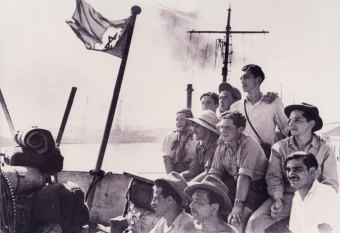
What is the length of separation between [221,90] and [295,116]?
4.23 ft

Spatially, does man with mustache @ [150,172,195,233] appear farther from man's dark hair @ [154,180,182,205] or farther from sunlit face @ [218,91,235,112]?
sunlit face @ [218,91,235,112]

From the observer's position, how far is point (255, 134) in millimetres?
3475

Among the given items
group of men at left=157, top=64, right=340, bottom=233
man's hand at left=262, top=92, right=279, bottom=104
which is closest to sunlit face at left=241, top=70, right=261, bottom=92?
group of men at left=157, top=64, right=340, bottom=233

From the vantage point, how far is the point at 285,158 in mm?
2910

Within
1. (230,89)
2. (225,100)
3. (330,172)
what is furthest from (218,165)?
(230,89)

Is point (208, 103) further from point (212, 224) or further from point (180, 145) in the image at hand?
→ point (212, 224)

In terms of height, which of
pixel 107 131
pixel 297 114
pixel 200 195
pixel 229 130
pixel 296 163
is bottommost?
pixel 200 195

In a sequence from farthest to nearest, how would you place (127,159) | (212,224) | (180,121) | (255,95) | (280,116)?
(127,159) → (180,121) → (255,95) → (280,116) → (212,224)

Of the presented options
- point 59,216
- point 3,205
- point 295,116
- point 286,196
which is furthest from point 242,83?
point 3,205

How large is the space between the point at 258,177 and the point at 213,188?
600 mm

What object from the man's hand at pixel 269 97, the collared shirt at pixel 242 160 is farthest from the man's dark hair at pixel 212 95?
the collared shirt at pixel 242 160

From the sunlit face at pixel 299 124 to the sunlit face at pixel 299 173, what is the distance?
0.46m

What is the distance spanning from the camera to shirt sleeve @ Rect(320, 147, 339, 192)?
9.09 ft

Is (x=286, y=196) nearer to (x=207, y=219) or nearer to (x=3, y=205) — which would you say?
(x=207, y=219)
